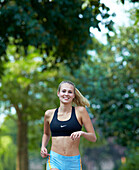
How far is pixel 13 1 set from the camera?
28.5 feet

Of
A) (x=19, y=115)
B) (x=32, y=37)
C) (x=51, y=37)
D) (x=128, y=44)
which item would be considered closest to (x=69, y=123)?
(x=32, y=37)

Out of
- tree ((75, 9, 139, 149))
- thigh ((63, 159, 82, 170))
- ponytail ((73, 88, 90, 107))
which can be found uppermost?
tree ((75, 9, 139, 149))

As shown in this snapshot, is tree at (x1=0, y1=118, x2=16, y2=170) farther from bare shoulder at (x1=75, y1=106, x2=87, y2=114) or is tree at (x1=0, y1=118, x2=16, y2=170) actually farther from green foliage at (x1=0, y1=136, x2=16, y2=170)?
bare shoulder at (x1=75, y1=106, x2=87, y2=114)

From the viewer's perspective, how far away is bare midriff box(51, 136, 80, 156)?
15.6ft

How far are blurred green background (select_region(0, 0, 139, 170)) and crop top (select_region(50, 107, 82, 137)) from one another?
4091mm

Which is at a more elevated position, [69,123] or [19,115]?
[19,115]

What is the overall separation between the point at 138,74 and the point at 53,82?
17.2 feet

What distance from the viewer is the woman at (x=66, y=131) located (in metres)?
4.77

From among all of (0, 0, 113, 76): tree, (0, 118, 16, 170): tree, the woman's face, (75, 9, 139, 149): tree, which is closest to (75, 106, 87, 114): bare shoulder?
the woman's face

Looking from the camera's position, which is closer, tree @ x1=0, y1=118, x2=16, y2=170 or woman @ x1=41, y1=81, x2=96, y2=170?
woman @ x1=41, y1=81, x2=96, y2=170

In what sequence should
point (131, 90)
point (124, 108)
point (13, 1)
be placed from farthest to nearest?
point (131, 90)
point (124, 108)
point (13, 1)

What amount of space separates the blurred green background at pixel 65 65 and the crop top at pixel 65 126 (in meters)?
4.09

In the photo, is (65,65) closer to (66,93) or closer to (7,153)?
(66,93)

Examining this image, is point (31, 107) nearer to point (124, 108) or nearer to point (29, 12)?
point (124, 108)
